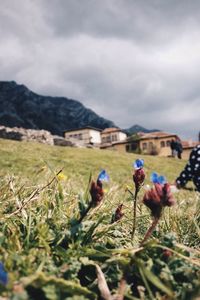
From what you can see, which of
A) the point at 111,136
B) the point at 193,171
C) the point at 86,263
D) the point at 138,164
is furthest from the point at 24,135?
the point at 111,136

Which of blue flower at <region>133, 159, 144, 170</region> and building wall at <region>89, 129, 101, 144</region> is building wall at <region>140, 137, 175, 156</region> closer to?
building wall at <region>89, 129, 101, 144</region>

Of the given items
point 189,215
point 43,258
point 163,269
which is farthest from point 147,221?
point 43,258

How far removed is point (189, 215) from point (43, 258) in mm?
2102

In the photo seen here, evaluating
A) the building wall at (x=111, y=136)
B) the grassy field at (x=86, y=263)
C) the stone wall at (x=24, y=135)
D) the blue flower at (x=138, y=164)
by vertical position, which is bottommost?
the grassy field at (x=86, y=263)

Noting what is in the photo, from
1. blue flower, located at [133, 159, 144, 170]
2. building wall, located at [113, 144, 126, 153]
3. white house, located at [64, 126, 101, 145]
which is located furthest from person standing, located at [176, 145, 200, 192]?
white house, located at [64, 126, 101, 145]

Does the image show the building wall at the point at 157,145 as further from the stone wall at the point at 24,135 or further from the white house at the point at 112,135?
the stone wall at the point at 24,135

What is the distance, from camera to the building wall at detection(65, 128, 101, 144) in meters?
112

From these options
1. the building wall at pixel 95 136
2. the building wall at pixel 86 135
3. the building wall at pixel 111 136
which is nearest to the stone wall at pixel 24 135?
the building wall at pixel 86 135

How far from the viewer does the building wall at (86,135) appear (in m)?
112

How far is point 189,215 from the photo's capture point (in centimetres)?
354

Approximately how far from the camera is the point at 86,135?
112000 millimetres

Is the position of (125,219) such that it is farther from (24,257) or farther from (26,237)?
(24,257)

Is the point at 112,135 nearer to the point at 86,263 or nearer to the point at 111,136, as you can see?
the point at 111,136

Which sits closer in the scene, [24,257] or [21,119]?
[24,257]
